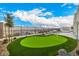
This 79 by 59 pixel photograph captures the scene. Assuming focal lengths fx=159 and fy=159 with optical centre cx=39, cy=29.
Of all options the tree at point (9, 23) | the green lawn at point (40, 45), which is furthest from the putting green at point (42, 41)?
the tree at point (9, 23)

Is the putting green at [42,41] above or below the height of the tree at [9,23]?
below

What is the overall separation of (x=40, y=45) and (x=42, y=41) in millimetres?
30

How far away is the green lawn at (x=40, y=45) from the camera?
1051 millimetres

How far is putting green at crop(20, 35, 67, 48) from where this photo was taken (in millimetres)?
1053

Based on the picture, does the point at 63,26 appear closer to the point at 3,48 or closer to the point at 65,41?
the point at 65,41

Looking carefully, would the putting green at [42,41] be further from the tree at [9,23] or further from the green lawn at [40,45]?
the tree at [9,23]

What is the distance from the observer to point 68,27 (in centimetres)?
106

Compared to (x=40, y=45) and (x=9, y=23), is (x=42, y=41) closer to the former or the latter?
(x=40, y=45)

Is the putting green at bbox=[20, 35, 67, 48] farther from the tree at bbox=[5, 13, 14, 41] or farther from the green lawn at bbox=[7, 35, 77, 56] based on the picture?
the tree at bbox=[5, 13, 14, 41]

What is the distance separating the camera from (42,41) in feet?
3.47

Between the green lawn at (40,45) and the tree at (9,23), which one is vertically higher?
the tree at (9,23)

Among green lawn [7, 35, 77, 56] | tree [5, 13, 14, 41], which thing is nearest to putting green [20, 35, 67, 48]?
green lawn [7, 35, 77, 56]

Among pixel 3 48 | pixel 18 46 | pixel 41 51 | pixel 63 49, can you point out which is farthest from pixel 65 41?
pixel 3 48

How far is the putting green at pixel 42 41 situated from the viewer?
1053 millimetres
